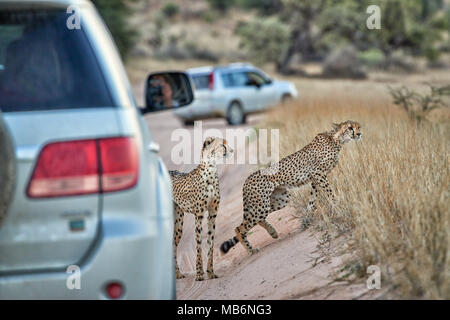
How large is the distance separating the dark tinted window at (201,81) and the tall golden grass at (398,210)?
48.2ft

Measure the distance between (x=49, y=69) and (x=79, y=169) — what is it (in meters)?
0.61

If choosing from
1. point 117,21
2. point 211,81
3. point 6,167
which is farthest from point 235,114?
point 117,21

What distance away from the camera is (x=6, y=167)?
3.13 metres

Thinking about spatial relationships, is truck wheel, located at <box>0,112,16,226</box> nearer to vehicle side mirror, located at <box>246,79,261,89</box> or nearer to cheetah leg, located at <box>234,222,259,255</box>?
cheetah leg, located at <box>234,222,259,255</box>

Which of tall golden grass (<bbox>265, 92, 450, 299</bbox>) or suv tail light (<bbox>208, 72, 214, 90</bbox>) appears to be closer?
tall golden grass (<bbox>265, 92, 450, 299</bbox>)

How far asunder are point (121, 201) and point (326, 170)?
472 centimetres

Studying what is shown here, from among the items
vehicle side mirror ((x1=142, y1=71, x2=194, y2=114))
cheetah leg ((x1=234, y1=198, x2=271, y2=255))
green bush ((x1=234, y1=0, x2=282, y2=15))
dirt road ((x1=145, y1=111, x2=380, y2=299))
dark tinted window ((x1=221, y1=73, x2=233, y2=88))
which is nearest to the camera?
vehicle side mirror ((x1=142, y1=71, x2=194, y2=114))

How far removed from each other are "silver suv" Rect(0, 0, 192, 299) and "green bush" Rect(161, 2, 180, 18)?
8296 centimetres

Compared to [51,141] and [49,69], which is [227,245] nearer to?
[49,69]

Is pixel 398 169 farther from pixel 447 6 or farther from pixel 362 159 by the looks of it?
pixel 447 6

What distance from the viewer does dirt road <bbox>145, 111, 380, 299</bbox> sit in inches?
212

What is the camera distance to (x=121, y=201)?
3.32m
